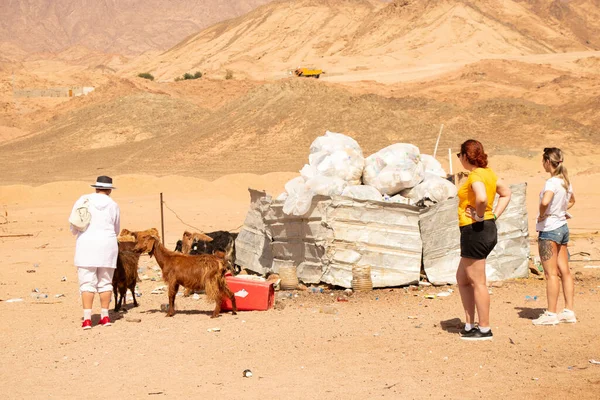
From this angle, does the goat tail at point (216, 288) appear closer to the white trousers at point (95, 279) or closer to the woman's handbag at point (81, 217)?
the white trousers at point (95, 279)

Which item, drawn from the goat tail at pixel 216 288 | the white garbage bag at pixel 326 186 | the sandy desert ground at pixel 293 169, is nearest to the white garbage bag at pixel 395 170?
the white garbage bag at pixel 326 186

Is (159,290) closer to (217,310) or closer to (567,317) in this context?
(217,310)

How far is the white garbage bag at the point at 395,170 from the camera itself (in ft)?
34.1

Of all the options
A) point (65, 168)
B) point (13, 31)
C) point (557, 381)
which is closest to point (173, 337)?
point (557, 381)

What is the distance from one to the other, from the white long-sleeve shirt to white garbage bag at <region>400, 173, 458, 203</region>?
3849mm

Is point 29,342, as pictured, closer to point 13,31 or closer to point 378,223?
point 378,223

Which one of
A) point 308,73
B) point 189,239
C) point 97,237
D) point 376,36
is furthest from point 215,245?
point 376,36

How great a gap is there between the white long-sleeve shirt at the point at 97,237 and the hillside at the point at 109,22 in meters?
144

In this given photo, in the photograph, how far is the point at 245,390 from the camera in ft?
19.7

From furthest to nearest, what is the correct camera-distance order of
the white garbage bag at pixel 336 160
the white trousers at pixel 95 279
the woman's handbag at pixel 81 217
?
the white garbage bag at pixel 336 160, the white trousers at pixel 95 279, the woman's handbag at pixel 81 217

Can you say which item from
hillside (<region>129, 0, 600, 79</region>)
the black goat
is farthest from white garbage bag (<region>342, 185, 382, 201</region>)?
hillside (<region>129, 0, 600, 79</region>)

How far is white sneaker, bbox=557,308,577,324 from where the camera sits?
300 inches

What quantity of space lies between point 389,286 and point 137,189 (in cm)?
1635

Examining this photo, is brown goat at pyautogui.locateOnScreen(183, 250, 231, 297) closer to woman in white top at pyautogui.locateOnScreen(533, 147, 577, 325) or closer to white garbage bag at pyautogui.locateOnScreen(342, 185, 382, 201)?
white garbage bag at pyautogui.locateOnScreen(342, 185, 382, 201)
